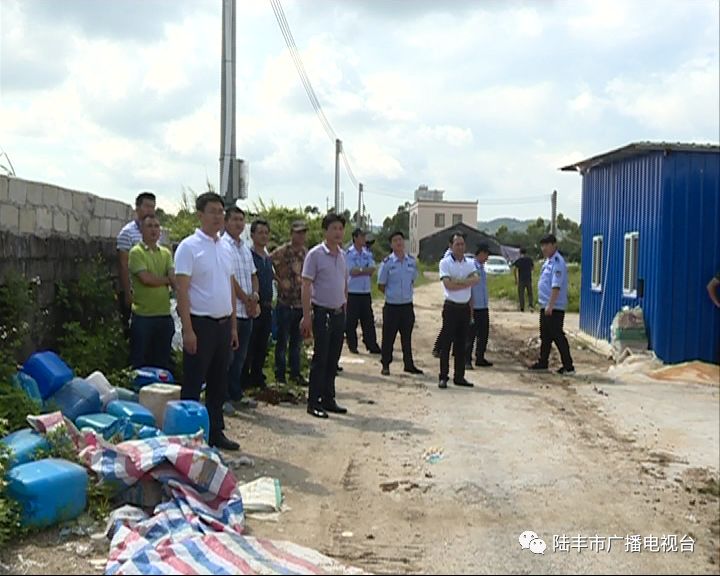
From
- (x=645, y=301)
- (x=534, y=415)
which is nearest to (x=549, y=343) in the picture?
(x=645, y=301)

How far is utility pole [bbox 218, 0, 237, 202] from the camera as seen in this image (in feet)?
44.3

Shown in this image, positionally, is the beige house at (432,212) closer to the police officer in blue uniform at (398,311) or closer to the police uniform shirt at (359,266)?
the police uniform shirt at (359,266)

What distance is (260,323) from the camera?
9500 mm

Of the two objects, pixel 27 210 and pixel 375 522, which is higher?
pixel 27 210

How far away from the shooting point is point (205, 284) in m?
6.64

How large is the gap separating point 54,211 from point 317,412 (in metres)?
3.14

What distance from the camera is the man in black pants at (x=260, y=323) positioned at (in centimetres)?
949

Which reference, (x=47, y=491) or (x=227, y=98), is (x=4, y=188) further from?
(x=227, y=98)

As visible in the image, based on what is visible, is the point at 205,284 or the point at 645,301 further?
the point at 645,301

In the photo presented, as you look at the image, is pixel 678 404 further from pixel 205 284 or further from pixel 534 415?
pixel 205 284

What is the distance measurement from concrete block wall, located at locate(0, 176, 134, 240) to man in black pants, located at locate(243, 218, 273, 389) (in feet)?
5.52

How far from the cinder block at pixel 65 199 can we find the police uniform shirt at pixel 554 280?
6.39m

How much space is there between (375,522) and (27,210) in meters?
4.30

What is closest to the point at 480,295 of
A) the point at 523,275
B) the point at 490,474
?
the point at 490,474
